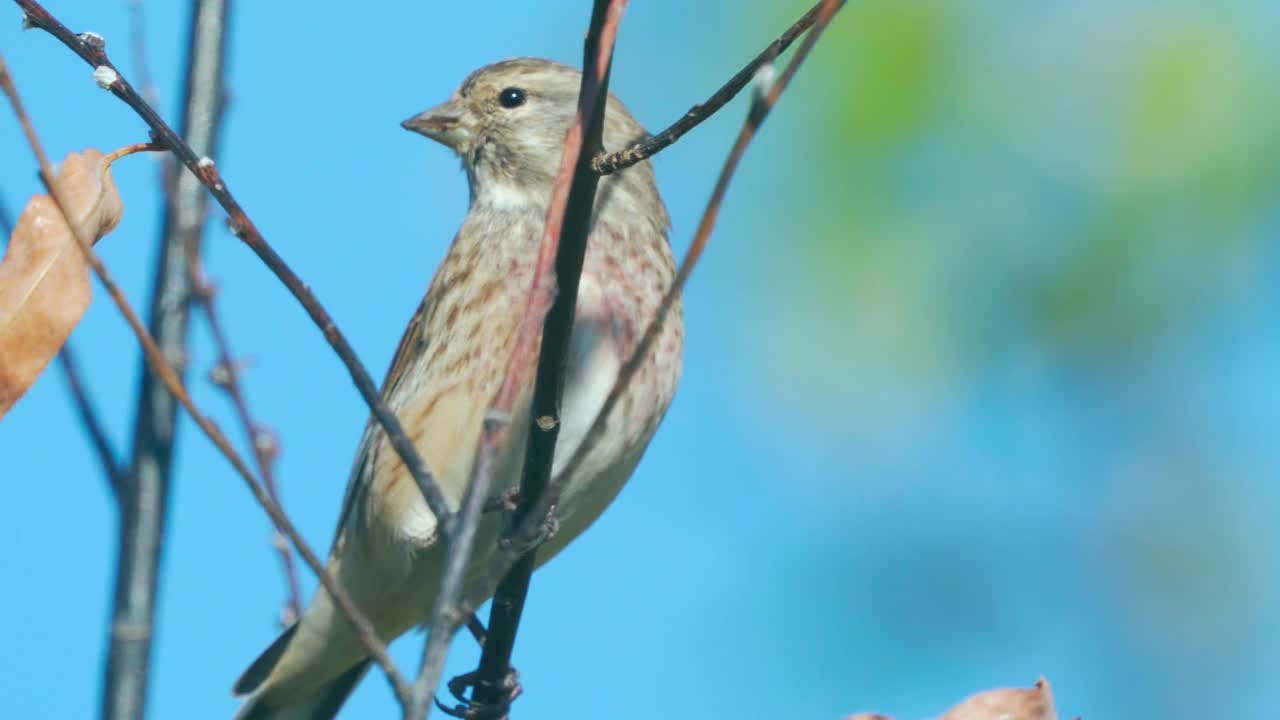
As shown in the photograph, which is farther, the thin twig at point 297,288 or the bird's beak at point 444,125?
the bird's beak at point 444,125

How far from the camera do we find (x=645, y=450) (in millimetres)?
4207

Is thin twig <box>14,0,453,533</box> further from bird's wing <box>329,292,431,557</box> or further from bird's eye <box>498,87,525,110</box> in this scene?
bird's eye <box>498,87,525,110</box>

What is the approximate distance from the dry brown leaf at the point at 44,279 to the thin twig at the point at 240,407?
3.72ft

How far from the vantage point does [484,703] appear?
385 cm

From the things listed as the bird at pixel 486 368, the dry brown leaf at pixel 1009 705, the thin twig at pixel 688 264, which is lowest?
the dry brown leaf at pixel 1009 705

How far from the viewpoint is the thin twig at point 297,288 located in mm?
2156

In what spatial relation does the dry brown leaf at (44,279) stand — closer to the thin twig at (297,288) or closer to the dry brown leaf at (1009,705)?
the thin twig at (297,288)

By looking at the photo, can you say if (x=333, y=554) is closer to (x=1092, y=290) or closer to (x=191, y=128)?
(x=191, y=128)

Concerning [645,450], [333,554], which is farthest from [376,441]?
[645,450]

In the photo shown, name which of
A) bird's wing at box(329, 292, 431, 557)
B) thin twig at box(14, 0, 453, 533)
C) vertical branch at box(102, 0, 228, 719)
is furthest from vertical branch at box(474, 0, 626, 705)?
bird's wing at box(329, 292, 431, 557)

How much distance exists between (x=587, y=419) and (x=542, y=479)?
1054 mm

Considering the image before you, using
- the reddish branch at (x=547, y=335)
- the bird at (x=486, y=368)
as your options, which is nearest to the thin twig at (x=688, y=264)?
the reddish branch at (x=547, y=335)

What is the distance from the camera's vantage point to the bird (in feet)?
13.0

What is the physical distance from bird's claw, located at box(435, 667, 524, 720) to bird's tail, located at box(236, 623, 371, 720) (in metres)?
0.77
